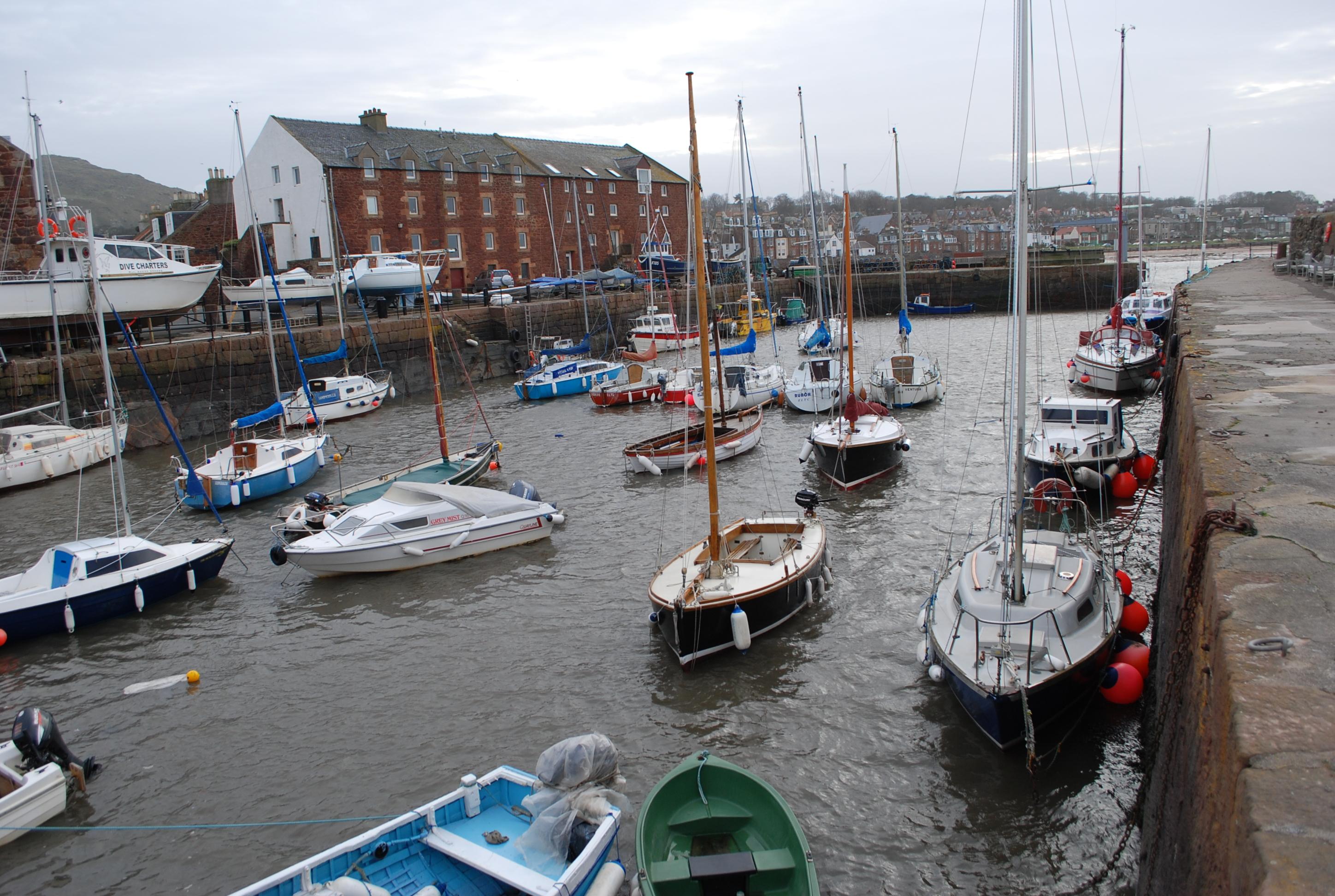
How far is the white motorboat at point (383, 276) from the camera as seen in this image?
1726 inches

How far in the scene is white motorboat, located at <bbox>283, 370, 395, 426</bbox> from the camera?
3052 cm

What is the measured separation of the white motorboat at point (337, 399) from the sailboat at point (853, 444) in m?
18.2

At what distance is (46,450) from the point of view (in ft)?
80.6

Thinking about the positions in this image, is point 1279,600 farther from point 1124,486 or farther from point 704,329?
point 1124,486

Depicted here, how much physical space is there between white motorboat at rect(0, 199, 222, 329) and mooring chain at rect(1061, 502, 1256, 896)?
3024 centimetres

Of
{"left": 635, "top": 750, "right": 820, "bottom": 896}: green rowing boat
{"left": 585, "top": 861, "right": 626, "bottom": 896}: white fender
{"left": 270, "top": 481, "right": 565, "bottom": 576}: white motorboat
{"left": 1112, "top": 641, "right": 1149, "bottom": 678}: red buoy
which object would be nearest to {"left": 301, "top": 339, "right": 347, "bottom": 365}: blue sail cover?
{"left": 270, "top": 481, "right": 565, "bottom": 576}: white motorboat

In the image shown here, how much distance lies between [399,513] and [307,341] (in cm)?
2312

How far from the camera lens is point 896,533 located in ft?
57.7

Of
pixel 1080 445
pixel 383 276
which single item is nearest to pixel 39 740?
pixel 1080 445

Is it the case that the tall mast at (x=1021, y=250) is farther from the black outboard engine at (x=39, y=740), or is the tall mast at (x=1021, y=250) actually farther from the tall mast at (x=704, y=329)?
the black outboard engine at (x=39, y=740)

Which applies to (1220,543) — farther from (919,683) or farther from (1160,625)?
(919,683)

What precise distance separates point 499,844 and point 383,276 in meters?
40.9

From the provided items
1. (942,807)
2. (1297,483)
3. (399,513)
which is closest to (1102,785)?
(942,807)

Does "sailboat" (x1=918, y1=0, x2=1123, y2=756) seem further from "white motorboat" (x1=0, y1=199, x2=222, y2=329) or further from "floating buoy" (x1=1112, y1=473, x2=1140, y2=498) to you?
"white motorboat" (x1=0, y1=199, x2=222, y2=329)
